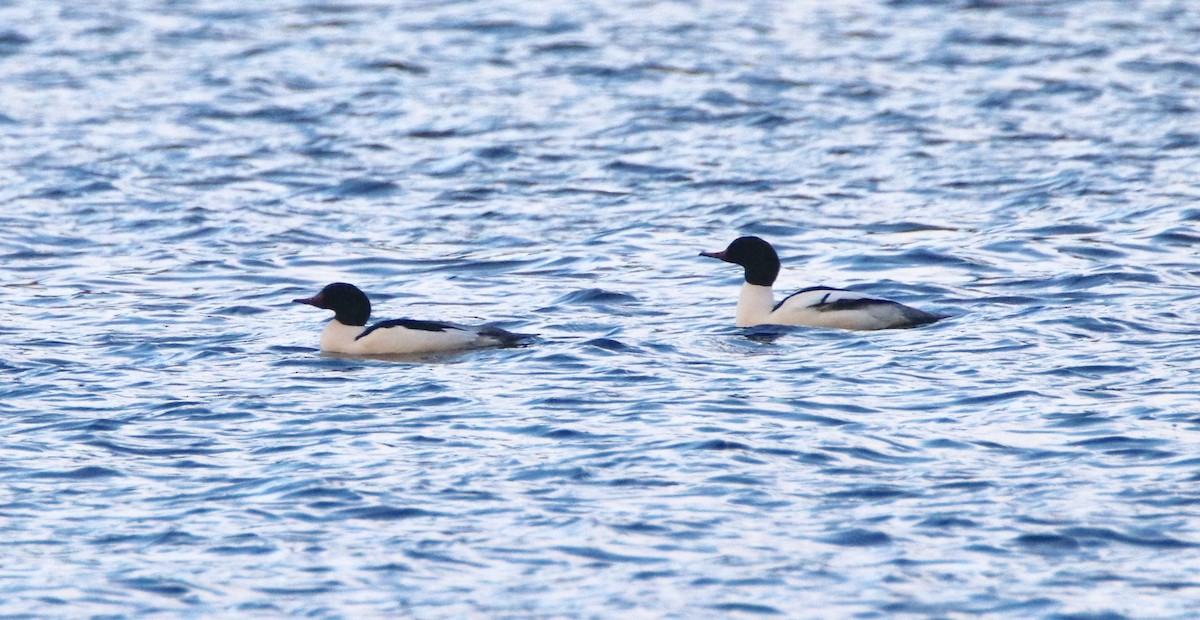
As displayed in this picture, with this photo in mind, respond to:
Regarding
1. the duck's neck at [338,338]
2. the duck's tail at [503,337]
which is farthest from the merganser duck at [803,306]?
the duck's neck at [338,338]

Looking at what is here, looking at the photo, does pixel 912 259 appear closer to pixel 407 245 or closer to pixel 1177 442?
pixel 407 245

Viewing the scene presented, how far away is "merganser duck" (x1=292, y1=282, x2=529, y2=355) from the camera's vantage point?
14070 millimetres

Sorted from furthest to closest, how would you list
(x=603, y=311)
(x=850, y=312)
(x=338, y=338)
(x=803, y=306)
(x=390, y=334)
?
(x=603, y=311) → (x=803, y=306) → (x=850, y=312) → (x=338, y=338) → (x=390, y=334)

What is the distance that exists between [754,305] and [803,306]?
40cm

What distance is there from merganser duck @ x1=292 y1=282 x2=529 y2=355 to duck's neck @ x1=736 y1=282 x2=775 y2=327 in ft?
6.00

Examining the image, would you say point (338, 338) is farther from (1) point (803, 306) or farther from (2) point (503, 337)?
(1) point (803, 306)

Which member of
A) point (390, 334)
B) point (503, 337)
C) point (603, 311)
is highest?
point (390, 334)

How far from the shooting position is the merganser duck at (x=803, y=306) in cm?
1459

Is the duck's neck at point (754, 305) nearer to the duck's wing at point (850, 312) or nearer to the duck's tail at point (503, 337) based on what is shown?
the duck's wing at point (850, 312)

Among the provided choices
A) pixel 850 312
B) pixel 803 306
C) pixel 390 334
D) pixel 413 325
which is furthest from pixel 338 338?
pixel 850 312

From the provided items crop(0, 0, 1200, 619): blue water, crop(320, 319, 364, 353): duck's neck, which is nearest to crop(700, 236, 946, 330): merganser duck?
crop(0, 0, 1200, 619): blue water

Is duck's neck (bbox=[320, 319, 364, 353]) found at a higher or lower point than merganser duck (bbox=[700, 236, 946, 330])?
higher

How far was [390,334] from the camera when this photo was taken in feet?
46.6

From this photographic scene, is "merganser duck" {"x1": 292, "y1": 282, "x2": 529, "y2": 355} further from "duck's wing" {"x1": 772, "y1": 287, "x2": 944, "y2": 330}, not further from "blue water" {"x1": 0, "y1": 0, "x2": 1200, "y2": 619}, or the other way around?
"duck's wing" {"x1": 772, "y1": 287, "x2": 944, "y2": 330}
